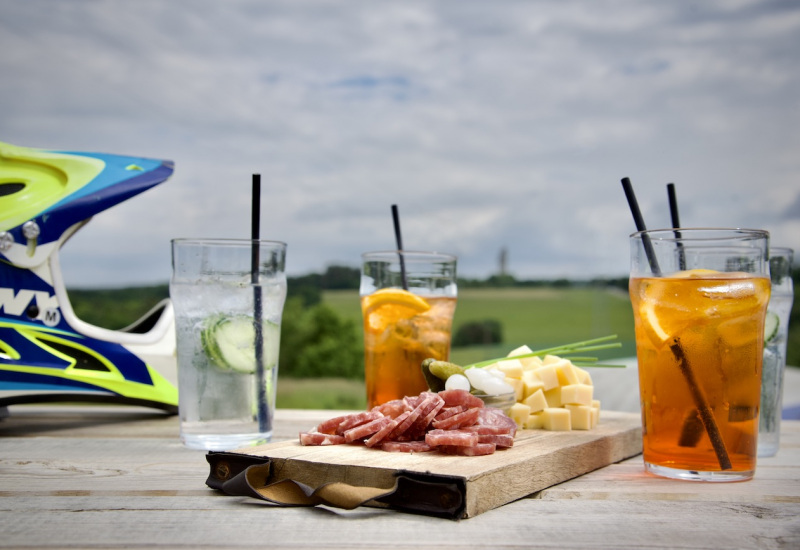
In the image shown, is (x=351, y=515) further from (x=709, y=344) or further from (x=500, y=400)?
(x=709, y=344)

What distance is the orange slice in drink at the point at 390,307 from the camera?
2137 mm

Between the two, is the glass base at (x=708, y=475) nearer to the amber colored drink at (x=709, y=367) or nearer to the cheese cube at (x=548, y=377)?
the amber colored drink at (x=709, y=367)

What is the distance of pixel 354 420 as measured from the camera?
160cm

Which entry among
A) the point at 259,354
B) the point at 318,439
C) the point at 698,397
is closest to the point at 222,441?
the point at 259,354

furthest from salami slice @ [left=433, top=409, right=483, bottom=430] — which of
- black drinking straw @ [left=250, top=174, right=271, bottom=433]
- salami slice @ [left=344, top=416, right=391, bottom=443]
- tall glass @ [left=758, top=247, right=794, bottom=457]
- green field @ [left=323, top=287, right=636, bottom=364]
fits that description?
green field @ [left=323, top=287, right=636, bottom=364]

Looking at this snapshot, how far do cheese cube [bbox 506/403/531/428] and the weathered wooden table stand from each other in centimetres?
24

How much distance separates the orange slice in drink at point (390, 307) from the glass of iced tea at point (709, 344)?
2.52 ft

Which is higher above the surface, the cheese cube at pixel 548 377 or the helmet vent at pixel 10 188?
the helmet vent at pixel 10 188

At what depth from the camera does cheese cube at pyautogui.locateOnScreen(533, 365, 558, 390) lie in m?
1.92

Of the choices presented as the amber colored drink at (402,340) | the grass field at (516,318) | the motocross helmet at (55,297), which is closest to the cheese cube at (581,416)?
the amber colored drink at (402,340)

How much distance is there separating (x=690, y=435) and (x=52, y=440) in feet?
5.14

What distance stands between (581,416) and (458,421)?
1.53 feet

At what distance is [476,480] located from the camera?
1240 millimetres

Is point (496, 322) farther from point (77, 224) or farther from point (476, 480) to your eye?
point (476, 480)
